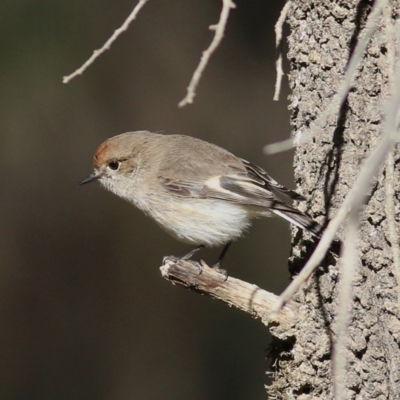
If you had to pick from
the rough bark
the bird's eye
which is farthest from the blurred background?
the rough bark

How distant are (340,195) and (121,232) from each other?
470 cm

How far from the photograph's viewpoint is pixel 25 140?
7.56 meters

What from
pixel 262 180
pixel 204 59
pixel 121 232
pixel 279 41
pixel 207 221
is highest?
pixel 279 41

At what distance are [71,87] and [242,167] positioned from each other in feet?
12.4

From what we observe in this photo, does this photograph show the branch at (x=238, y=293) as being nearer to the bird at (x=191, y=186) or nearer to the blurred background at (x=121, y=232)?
the bird at (x=191, y=186)

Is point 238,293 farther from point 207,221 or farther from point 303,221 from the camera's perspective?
point 207,221

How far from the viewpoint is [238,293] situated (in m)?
3.26

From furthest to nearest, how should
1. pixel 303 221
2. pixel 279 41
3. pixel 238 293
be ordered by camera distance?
1. pixel 303 221
2. pixel 238 293
3. pixel 279 41

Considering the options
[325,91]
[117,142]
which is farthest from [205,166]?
[325,91]

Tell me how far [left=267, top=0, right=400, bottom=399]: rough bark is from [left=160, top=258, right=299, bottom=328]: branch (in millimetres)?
78

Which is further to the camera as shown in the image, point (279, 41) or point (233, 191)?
point (233, 191)

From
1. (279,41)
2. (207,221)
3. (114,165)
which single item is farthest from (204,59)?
(114,165)

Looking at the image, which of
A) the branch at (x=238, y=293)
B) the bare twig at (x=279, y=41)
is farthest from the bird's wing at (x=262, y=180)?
the bare twig at (x=279, y=41)

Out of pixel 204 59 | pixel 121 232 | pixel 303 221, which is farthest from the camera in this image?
pixel 121 232
